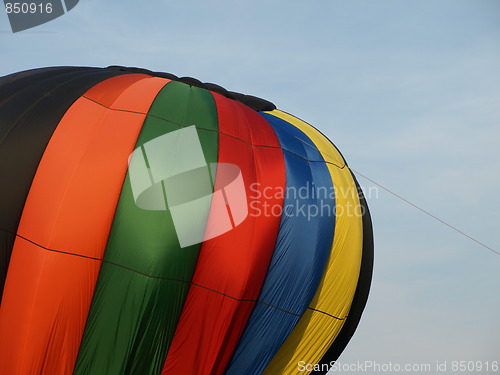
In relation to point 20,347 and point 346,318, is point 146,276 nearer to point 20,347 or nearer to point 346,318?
point 20,347

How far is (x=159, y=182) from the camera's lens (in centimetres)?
708

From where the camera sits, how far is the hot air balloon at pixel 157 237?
6.75m

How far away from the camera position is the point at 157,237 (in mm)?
6848

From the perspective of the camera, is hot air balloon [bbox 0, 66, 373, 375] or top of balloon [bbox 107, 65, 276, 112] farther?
top of balloon [bbox 107, 65, 276, 112]

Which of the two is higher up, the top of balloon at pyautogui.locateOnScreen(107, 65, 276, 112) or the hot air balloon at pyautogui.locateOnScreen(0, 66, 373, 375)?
the top of balloon at pyautogui.locateOnScreen(107, 65, 276, 112)

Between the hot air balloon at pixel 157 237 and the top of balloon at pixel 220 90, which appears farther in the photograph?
the top of balloon at pixel 220 90

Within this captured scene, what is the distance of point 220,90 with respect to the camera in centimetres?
877

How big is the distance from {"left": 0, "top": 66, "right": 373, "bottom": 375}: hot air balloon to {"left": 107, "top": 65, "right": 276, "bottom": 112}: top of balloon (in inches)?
18.1

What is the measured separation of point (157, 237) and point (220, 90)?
258 centimetres

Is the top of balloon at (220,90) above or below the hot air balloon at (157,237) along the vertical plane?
above

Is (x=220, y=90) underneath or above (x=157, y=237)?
above

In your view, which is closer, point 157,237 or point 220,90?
point 157,237

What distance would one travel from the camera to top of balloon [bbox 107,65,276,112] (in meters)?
8.73

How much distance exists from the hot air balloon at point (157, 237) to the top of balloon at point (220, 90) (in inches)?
18.1
